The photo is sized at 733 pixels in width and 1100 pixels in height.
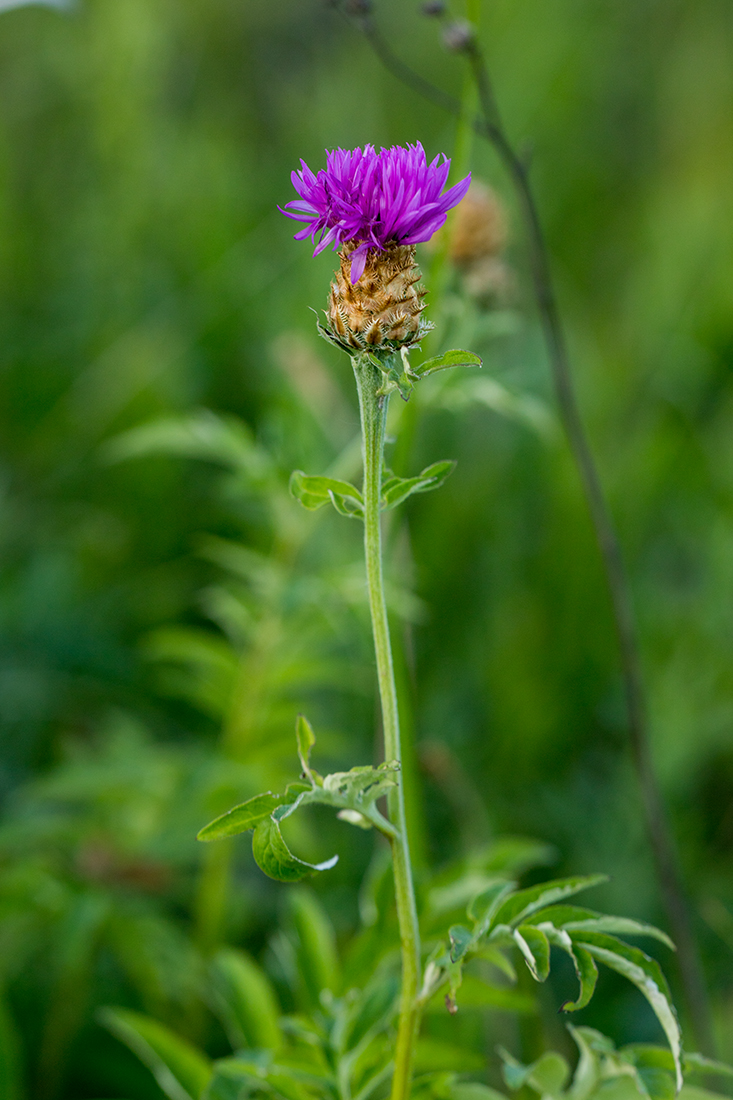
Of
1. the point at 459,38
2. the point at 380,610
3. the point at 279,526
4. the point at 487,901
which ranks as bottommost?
the point at 487,901

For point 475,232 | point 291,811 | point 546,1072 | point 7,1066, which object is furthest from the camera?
point 475,232

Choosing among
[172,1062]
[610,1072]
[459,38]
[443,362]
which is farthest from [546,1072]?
[459,38]

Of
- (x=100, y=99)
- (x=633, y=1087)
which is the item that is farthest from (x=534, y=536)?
(x=100, y=99)

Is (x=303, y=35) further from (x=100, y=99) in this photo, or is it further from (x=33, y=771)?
(x=33, y=771)

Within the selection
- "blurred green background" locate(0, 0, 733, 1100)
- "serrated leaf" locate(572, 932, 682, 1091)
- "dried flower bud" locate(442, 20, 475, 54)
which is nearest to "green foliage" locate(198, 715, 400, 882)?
"serrated leaf" locate(572, 932, 682, 1091)

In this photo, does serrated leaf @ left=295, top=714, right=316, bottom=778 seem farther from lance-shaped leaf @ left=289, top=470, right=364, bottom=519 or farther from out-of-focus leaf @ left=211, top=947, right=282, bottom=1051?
out-of-focus leaf @ left=211, top=947, right=282, bottom=1051

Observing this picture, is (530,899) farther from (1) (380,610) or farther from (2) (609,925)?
(1) (380,610)
